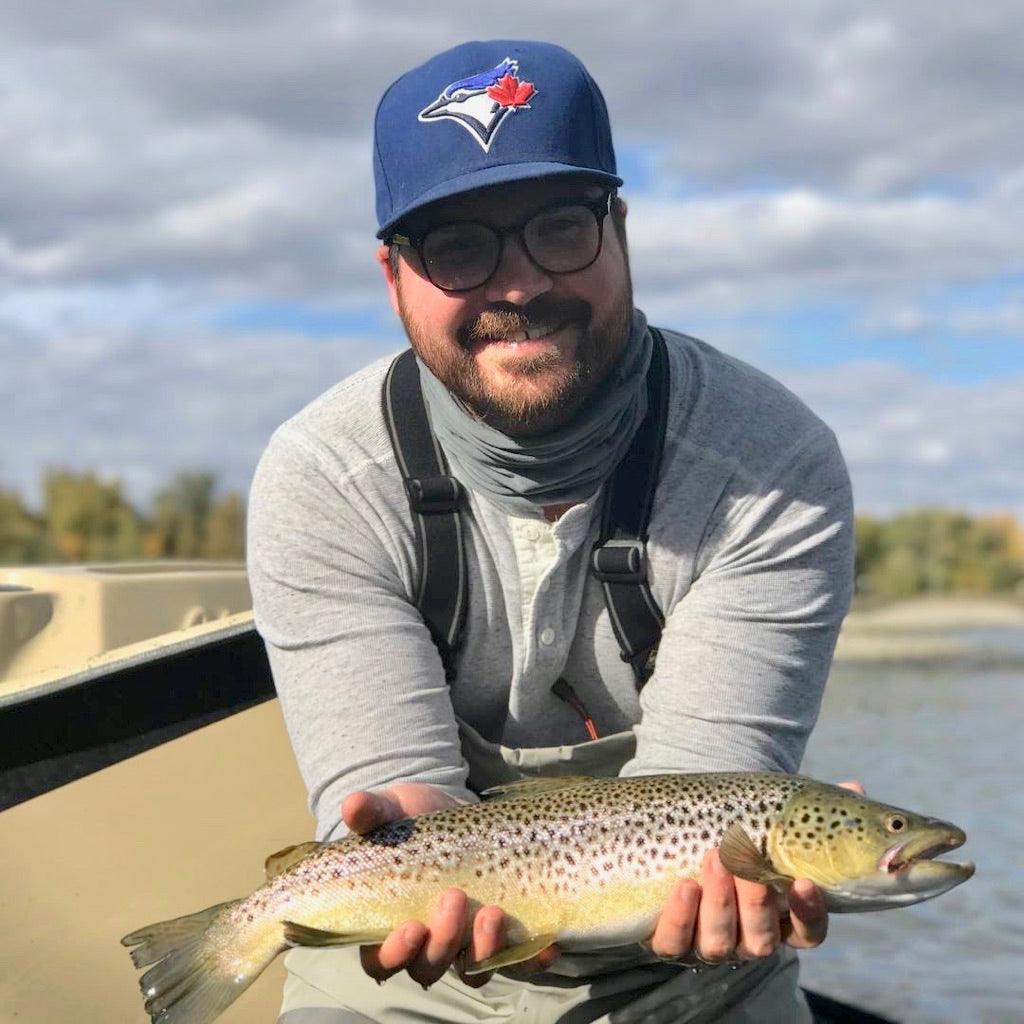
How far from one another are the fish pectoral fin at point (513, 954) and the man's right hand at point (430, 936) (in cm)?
2

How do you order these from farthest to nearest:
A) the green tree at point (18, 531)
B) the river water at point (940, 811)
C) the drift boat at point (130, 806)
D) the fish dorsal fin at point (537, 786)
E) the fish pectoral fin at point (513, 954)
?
the green tree at point (18, 531) → the river water at point (940, 811) → the drift boat at point (130, 806) → the fish dorsal fin at point (537, 786) → the fish pectoral fin at point (513, 954)

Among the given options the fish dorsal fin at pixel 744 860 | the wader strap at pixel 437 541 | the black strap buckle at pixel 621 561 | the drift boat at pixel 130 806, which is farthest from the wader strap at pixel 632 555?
the drift boat at pixel 130 806

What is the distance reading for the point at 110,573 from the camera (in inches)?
212

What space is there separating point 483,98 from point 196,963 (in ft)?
6.18

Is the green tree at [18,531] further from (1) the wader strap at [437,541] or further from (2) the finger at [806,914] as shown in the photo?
(2) the finger at [806,914]

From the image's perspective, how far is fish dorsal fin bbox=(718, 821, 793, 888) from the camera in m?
2.68

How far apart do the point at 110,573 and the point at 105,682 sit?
1497mm

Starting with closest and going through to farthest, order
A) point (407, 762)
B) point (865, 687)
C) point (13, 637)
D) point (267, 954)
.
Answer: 1. point (267, 954)
2. point (407, 762)
3. point (13, 637)
4. point (865, 687)

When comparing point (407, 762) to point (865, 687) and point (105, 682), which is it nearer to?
point (105, 682)

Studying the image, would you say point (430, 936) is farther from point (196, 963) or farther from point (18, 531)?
point (18, 531)

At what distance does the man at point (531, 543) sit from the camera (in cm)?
315

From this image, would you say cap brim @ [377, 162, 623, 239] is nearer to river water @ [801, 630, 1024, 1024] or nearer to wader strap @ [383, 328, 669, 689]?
wader strap @ [383, 328, 669, 689]

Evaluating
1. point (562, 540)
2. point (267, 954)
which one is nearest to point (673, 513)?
point (562, 540)

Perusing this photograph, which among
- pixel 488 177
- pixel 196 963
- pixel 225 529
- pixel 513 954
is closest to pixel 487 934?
pixel 513 954
